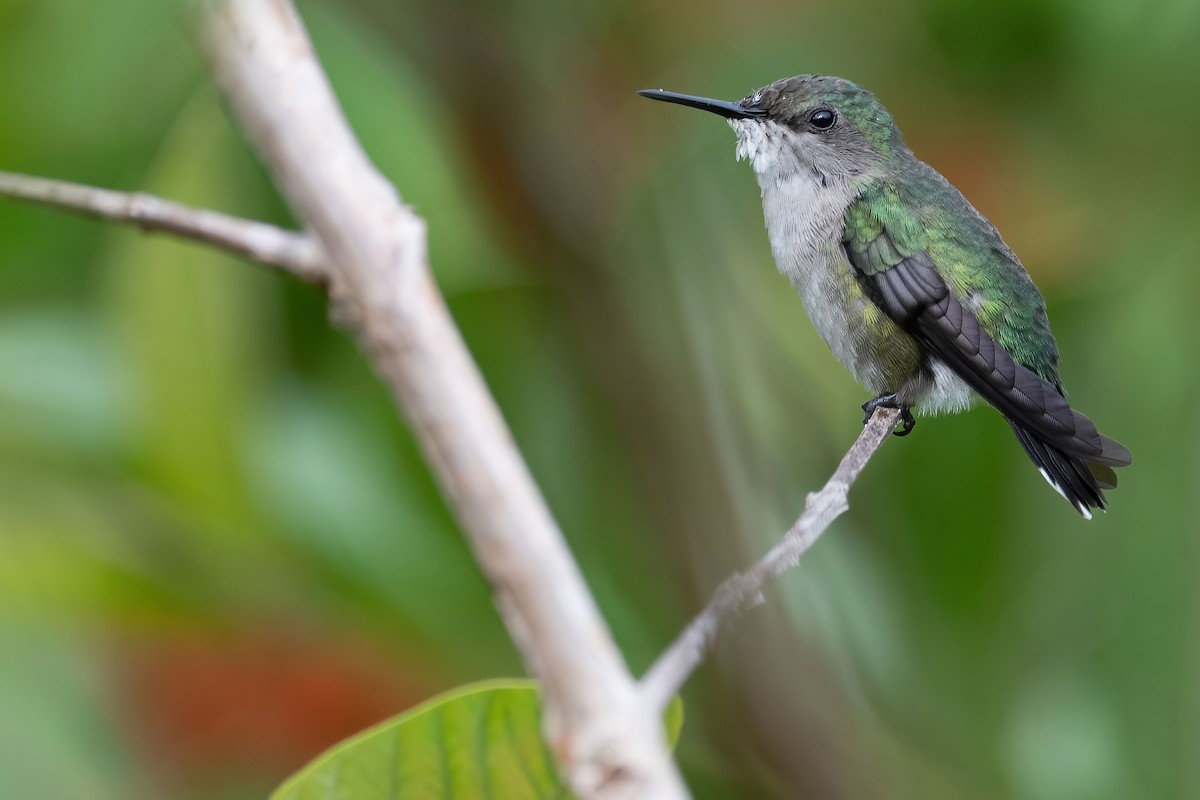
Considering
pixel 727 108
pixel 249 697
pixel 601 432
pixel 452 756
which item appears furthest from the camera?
pixel 601 432

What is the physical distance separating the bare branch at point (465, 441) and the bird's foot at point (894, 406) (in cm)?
102

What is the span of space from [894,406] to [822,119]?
0.53m

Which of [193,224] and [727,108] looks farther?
[727,108]

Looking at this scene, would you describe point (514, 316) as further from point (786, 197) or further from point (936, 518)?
point (936, 518)

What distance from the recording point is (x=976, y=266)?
1866 mm

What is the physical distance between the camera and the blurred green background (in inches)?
81.3

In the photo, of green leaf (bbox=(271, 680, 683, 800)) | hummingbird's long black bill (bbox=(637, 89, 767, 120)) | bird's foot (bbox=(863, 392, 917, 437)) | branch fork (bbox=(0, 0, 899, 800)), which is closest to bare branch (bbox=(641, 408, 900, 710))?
branch fork (bbox=(0, 0, 899, 800))

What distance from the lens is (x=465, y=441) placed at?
76 centimetres

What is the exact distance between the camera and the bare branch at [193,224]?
94 centimetres

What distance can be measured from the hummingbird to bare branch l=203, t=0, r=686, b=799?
74cm

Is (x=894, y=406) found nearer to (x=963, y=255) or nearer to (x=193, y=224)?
(x=963, y=255)

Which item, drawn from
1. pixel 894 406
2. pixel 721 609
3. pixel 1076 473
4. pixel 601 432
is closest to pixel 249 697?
pixel 601 432

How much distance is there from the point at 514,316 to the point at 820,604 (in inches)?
28.6

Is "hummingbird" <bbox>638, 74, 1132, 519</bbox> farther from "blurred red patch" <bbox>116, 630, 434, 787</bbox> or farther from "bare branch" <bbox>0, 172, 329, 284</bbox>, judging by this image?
"blurred red patch" <bbox>116, 630, 434, 787</bbox>
